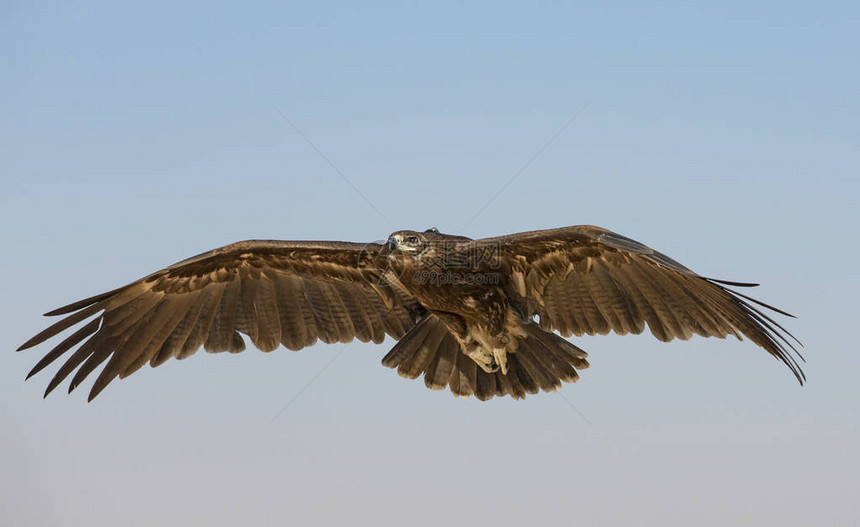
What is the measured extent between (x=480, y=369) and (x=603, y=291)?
129cm

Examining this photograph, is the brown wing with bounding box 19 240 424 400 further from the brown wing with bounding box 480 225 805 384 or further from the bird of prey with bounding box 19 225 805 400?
the brown wing with bounding box 480 225 805 384

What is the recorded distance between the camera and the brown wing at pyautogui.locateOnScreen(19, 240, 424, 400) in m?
8.28

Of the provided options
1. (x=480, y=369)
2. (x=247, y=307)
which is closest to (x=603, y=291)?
(x=480, y=369)

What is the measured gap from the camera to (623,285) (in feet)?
25.9

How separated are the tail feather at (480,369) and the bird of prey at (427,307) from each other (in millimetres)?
11

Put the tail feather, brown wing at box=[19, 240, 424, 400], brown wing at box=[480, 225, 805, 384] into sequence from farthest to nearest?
brown wing at box=[19, 240, 424, 400], the tail feather, brown wing at box=[480, 225, 805, 384]

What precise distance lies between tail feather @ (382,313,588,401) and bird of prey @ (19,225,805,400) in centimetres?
1

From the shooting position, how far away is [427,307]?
7.79 metres

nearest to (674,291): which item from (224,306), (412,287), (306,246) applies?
(412,287)

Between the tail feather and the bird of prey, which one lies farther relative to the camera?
the tail feather

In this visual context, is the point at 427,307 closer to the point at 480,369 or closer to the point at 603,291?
the point at 480,369

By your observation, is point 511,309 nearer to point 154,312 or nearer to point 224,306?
point 224,306

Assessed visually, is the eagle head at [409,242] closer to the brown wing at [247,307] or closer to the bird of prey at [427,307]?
the bird of prey at [427,307]

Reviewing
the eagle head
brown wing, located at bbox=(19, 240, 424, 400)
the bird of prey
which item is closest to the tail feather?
the bird of prey
